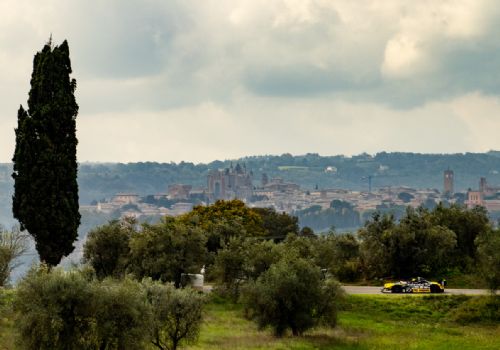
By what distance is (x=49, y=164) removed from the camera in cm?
5431

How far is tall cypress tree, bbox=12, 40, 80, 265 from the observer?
5378 cm

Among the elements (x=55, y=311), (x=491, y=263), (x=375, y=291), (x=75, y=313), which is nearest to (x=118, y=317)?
(x=75, y=313)

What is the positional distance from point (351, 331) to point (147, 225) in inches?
734

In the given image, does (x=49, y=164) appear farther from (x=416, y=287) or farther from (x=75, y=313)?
(x=416, y=287)

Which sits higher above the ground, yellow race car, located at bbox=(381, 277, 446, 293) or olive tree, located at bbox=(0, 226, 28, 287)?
olive tree, located at bbox=(0, 226, 28, 287)

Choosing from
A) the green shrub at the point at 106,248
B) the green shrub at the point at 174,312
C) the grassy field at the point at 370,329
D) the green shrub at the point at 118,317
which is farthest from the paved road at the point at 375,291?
the green shrub at the point at 118,317

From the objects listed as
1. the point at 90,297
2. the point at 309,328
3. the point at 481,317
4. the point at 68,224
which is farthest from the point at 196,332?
the point at 481,317

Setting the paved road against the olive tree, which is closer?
the olive tree

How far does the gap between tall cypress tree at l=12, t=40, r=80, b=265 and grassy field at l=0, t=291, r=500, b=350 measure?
32.2ft

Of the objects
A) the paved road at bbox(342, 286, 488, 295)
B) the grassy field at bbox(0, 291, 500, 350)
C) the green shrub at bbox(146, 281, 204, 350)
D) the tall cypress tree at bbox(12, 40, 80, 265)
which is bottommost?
the grassy field at bbox(0, 291, 500, 350)

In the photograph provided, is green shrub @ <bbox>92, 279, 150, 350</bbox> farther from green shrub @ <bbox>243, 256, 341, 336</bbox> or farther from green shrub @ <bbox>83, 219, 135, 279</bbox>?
green shrub @ <bbox>83, 219, 135, 279</bbox>

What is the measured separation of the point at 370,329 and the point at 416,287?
39.4 feet

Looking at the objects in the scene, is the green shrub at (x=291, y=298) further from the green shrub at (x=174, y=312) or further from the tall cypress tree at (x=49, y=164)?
the tall cypress tree at (x=49, y=164)

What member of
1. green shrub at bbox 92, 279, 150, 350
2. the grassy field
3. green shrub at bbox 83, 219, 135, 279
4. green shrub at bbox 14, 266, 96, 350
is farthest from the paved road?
green shrub at bbox 14, 266, 96, 350
